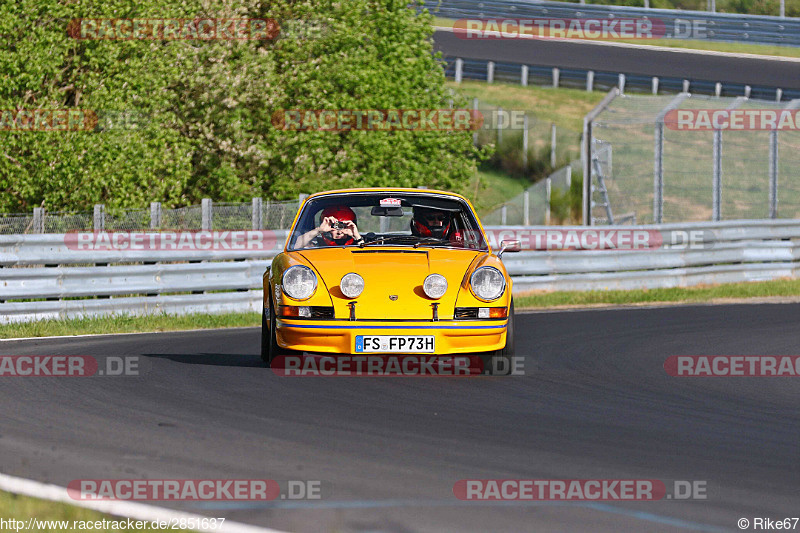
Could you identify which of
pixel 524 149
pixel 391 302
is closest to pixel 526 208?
pixel 524 149

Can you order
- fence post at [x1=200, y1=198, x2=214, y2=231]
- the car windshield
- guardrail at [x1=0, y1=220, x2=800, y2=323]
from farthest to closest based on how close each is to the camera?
fence post at [x1=200, y1=198, x2=214, y2=231]
guardrail at [x1=0, y1=220, x2=800, y2=323]
the car windshield

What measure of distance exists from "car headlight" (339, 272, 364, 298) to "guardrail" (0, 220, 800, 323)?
5803 millimetres

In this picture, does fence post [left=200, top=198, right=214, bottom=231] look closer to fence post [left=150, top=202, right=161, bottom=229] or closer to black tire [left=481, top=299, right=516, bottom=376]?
fence post [left=150, top=202, right=161, bottom=229]

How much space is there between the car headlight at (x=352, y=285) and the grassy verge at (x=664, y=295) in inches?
356

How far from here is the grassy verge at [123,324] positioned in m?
13.0

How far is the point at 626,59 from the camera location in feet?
146

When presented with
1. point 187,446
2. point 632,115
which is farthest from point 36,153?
point 187,446

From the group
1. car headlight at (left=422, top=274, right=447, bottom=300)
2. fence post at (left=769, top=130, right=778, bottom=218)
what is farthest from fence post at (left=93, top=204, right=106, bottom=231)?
fence post at (left=769, top=130, right=778, bottom=218)

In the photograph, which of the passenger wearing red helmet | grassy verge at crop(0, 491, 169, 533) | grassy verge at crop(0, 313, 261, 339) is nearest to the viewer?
grassy verge at crop(0, 491, 169, 533)

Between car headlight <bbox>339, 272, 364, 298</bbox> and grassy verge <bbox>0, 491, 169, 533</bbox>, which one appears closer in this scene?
grassy verge <bbox>0, 491, 169, 533</bbox>

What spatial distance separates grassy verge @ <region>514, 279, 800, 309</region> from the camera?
1817 centimetres

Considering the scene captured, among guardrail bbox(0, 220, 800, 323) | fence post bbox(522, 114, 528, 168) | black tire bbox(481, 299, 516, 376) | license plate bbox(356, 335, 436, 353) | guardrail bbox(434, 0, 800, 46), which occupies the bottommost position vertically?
fence post bbox(522, 114, 528, 168)

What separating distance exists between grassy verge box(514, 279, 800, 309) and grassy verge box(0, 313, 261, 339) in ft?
15.5

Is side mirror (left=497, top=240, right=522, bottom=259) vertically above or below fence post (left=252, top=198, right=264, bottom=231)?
above
